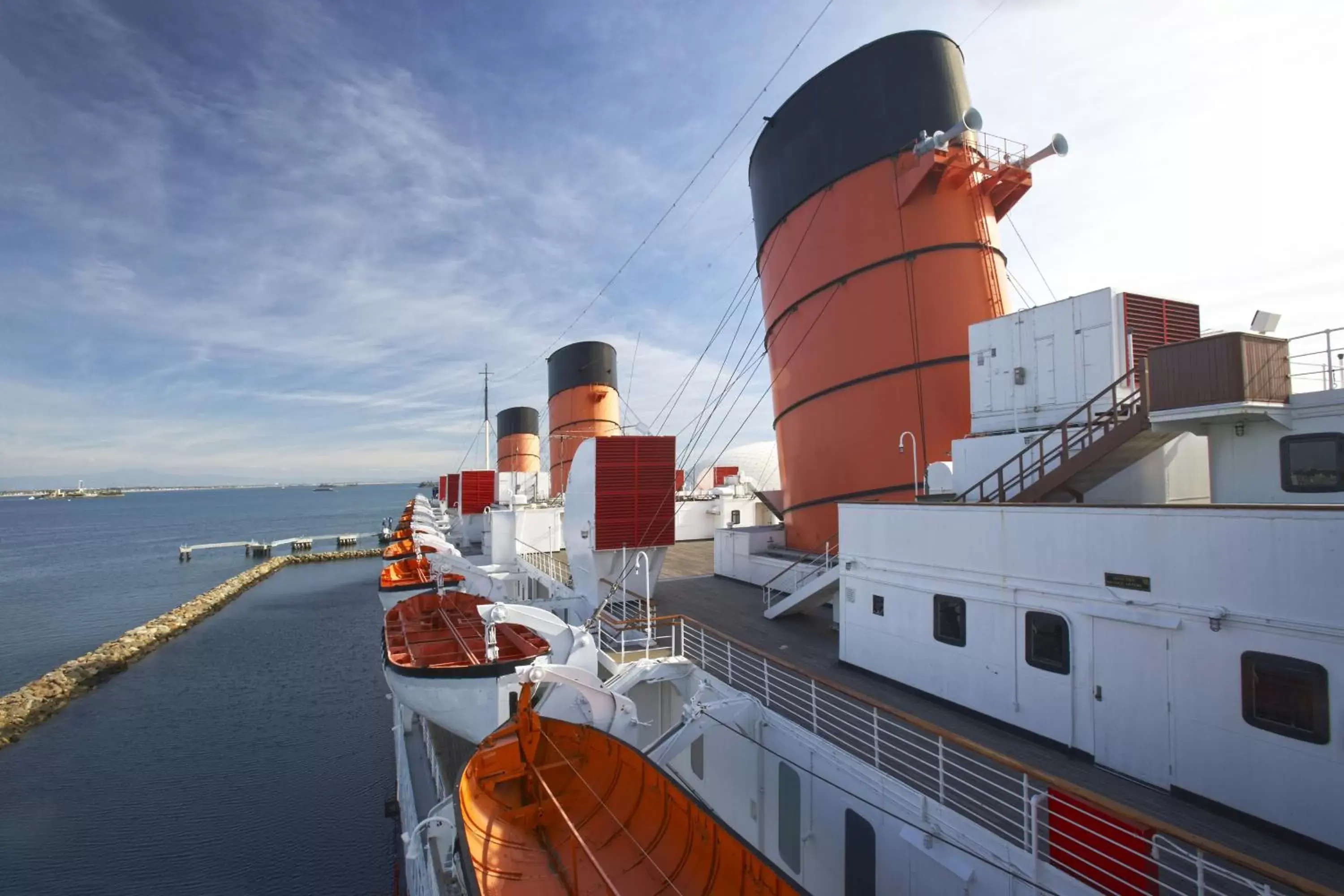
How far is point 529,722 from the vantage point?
786 centimetres

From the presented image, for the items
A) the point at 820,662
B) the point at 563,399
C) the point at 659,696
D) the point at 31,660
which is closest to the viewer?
the point at 820,662

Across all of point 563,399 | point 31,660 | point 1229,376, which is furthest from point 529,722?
point 31,660

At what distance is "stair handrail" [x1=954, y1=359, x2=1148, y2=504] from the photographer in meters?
7.47

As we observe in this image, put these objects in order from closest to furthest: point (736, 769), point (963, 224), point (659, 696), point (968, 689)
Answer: point (968, 689) < point (736, 769) < point (659, 696) < point (963, 224)

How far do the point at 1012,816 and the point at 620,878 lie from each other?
3952 mm

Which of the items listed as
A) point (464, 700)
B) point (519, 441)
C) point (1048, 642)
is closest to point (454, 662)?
point (464, 700)

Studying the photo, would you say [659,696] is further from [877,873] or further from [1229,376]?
[1229,376]

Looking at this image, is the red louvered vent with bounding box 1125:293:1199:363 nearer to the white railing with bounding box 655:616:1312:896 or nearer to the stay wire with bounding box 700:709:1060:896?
the white railing with bounding box 655:616:1312:896

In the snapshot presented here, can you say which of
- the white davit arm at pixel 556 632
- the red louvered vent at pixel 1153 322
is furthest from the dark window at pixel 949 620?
the white davit arm at pixel 556 632

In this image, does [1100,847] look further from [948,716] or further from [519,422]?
[519,422]

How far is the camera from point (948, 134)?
11.4m

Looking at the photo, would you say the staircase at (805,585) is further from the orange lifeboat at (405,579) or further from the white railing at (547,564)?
the orange lifeboat at (405,579)

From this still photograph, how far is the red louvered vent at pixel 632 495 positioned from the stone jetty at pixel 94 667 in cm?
1889

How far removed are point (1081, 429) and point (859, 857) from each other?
255 inches
